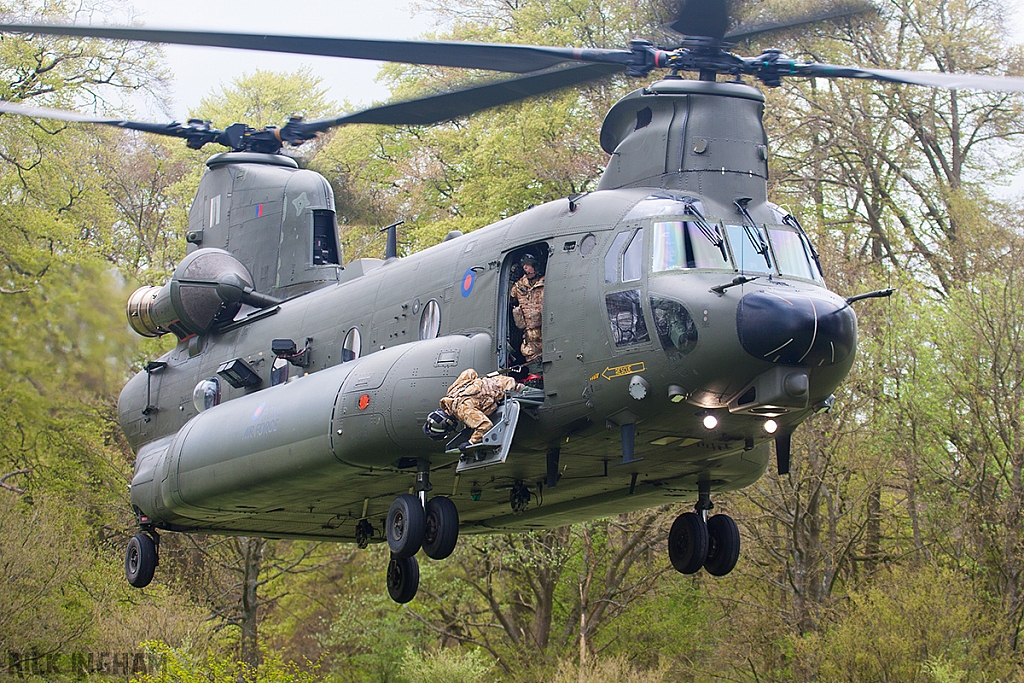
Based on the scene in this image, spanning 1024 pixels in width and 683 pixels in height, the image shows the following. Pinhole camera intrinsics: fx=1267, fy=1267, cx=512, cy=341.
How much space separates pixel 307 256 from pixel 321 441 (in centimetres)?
573

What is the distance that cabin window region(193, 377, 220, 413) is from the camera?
1662 cm

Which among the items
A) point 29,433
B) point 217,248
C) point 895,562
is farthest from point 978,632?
point 29,433

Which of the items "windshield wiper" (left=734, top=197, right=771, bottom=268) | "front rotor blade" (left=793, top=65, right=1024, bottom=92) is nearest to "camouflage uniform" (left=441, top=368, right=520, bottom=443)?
"windshield wiper" (left=734, top=197, right=771, bottom=268)

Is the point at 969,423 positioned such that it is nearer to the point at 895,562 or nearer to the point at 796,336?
the point at 895,562

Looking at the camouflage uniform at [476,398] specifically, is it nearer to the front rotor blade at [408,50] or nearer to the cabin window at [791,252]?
the cabin window at [791,252]

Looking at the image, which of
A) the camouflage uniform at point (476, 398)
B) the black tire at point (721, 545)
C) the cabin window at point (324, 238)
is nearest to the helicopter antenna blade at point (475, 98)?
the camouflage uniform at point (476, 398)


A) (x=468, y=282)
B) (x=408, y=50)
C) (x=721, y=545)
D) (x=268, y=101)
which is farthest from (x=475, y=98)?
(x=268, y=101)

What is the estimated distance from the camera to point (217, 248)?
18.7 metres

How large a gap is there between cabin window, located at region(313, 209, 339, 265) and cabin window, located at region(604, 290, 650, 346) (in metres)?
7.62

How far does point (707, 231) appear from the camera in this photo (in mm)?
11469

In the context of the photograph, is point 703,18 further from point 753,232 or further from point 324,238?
point 324,238

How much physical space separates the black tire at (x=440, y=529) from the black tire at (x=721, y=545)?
3.07 metres

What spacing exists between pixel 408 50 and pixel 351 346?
419 centimetres

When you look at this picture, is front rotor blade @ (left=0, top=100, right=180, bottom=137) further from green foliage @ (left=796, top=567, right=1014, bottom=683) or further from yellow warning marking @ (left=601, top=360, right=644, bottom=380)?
green foliage @ (left=796, top=567, right=1014, bottom=683)
